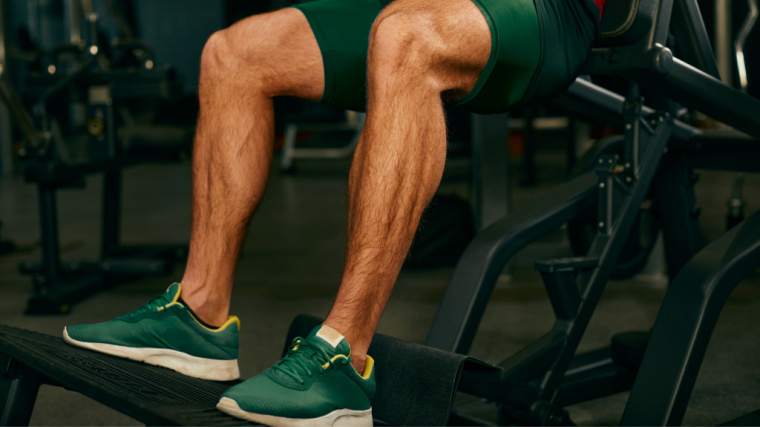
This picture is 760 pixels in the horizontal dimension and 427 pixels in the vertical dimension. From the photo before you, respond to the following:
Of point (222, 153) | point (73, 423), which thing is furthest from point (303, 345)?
point (73, 423)

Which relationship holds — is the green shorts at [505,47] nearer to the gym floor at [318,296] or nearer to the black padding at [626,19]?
the black padding at [626,19]

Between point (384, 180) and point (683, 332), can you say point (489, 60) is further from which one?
point (683, 332)

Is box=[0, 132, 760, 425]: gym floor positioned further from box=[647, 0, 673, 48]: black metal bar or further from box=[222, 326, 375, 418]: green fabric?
box=[647, 0, 673, 48]: black metal bar

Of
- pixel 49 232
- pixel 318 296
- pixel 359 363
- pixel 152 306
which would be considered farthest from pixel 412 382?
pixel 49 232

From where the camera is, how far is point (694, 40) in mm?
1284

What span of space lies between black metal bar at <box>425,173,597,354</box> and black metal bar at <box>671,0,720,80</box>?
0.26 metres

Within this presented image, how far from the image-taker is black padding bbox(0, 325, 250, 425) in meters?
0.77

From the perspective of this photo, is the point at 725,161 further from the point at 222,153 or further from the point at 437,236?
the point at 437,236

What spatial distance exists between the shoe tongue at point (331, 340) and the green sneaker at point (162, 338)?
0.23 meters

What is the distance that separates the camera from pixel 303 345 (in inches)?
33.9

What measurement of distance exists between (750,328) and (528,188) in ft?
8.54

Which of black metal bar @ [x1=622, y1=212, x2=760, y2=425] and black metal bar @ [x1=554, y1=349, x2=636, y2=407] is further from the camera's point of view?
black metal bar @ [x1=554, y1=349, x2=636, y2=407]

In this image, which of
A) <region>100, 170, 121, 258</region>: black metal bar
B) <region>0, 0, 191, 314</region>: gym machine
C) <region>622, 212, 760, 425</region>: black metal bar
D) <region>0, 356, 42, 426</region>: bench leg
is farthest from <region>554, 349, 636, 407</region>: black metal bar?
<region>100, 170, 121, 258</region>: black metal bar

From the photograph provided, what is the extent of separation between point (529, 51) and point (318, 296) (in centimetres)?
149
